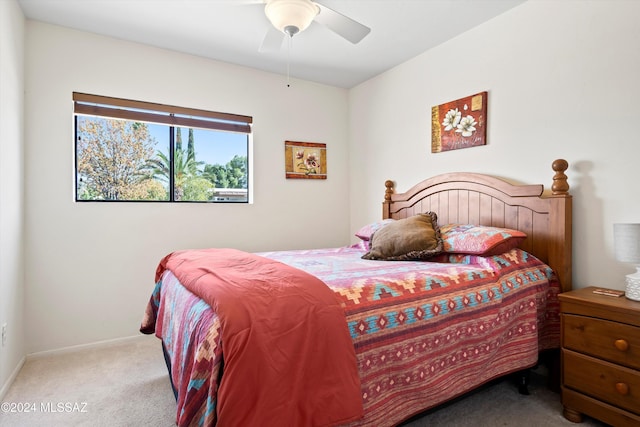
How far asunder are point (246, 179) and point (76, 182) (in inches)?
57.5

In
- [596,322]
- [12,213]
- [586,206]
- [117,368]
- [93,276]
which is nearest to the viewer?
[596,322]

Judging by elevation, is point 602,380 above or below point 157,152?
below

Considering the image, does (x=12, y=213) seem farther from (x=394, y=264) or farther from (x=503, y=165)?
(x=503, y=165)

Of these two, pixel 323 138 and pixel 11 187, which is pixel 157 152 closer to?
pixel 11 187

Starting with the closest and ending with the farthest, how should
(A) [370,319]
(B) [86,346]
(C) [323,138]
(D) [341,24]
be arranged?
1. (A) [370,319]
2. (D) [341,24]
3. (B) [86,346]
4. (C) [323,138]

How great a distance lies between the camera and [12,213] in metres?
2.23

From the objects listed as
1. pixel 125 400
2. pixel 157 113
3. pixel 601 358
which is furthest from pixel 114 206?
pixel 601 358

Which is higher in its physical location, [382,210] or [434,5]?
[434,5]

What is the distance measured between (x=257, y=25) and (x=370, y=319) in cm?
238

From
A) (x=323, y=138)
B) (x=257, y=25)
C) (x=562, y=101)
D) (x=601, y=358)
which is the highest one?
(x=257, y=25)

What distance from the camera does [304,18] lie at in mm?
2102

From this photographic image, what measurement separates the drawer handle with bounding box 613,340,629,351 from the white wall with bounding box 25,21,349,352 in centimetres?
274

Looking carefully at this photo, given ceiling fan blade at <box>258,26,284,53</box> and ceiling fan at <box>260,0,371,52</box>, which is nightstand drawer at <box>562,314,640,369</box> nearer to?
ceiling fan at <box>260,0,371,52</box>

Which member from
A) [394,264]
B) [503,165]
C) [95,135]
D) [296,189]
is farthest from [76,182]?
[503,165]
